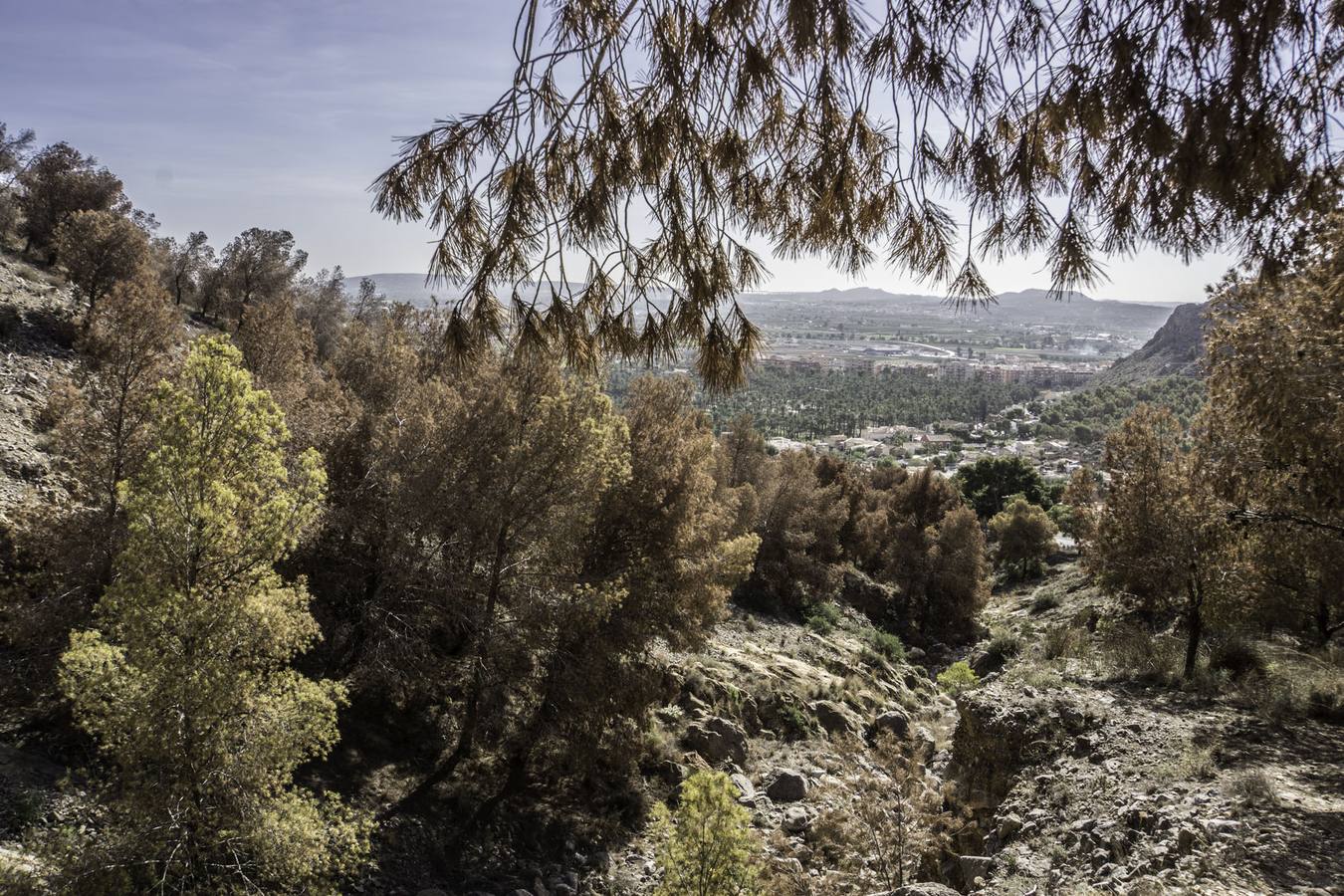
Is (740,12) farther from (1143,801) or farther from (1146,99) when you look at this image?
(1143,801)

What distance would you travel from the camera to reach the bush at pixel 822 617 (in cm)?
2367

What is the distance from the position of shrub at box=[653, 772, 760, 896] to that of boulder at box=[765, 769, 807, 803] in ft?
19.8

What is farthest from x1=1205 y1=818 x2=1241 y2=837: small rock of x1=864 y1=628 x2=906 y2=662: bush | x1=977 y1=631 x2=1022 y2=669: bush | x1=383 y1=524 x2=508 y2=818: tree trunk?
x1=864 y1=628 x2=906 y2=662: bush

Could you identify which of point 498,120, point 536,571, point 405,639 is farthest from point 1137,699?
point 498,120

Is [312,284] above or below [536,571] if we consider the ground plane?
above

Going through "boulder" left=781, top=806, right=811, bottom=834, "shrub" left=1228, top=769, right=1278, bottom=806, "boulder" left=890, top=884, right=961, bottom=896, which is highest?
"shrub" left=1228, top=769, right=1278, bottom=806

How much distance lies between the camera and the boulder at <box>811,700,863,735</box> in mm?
14812

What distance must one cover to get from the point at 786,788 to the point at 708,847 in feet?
21.2

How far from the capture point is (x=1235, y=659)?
39.5 ft

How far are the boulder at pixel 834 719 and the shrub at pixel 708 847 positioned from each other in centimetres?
906

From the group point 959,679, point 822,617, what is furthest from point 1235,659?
point 822,617

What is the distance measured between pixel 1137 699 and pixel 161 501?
42.3ft

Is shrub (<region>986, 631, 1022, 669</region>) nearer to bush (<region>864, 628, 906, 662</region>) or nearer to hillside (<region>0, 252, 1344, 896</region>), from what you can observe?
bush (<region>864, 628, 906, 662</region>)

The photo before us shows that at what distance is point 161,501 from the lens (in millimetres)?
6125
